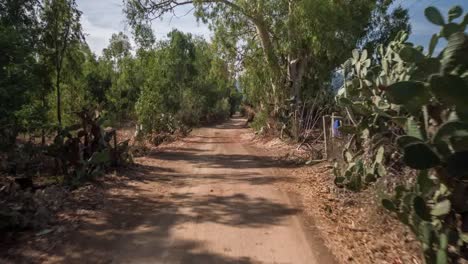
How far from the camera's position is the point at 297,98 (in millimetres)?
16828

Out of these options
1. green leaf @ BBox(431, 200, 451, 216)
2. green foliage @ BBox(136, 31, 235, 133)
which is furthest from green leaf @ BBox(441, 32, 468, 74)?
green foliage @ BBox(136, 31, 235, 133)

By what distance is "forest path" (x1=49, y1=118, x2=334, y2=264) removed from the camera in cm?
485

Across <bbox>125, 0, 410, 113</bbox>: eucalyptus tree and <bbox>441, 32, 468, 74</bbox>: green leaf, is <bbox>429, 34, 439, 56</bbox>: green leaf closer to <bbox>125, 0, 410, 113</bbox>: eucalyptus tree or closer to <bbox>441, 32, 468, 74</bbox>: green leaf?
<bbox>441, 32, 468, 74</bbox>: green leaf

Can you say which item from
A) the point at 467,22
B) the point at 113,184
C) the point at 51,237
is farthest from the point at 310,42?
the point at 51,237

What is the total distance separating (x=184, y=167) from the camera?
11055 millimetres

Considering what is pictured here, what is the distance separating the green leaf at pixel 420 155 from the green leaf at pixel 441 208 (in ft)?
1.74

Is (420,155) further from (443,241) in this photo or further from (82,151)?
(82,151)

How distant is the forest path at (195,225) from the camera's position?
4.85 m

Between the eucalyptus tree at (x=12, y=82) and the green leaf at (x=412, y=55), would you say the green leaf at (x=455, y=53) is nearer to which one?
the green leaf at (x=412, y=55)

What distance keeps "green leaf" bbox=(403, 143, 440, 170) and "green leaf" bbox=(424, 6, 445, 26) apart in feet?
4.61

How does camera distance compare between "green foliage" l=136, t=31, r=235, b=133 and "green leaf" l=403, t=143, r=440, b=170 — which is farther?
"green foliage" l=136, t=31, r=235, b=133

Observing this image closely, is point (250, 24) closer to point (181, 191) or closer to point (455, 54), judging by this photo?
point (181, 191)

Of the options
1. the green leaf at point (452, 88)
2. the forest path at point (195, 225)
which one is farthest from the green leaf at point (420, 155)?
the forest path at point (195, 225)

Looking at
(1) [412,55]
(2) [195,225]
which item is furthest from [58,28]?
(1) [412,55]
